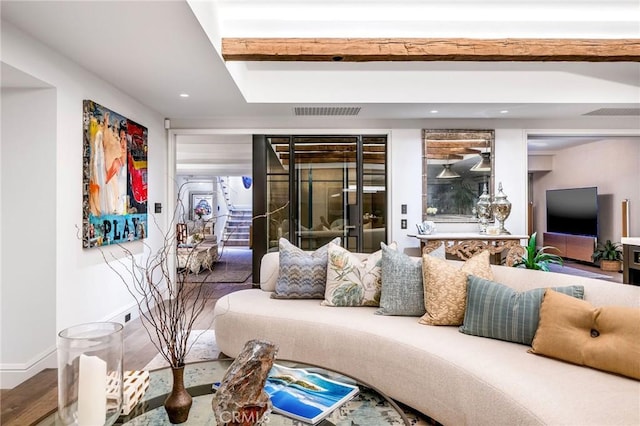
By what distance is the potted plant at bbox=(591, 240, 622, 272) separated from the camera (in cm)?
673

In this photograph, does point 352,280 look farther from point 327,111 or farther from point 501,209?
point 501,209

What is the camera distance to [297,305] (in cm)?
274

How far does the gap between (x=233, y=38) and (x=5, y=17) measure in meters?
1.45

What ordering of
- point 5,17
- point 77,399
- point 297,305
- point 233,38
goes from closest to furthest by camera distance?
point 77,399
point 5,17
point 297,305
point 233,38

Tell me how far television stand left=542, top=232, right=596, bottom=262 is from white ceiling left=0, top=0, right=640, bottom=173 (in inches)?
133

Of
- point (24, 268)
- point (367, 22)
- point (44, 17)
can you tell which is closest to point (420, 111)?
point (367, 22)

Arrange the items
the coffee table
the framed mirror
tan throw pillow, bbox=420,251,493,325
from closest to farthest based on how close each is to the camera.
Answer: the coffee table, tan throw pillow, bbox=420,251,493,325, the framed mirror

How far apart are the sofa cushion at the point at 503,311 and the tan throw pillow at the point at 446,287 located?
0.30 ft

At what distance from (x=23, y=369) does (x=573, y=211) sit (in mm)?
8964

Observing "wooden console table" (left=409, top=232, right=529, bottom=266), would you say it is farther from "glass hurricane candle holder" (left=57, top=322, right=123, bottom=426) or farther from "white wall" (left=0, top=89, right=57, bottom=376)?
"glass hurricane candle holder" (left=57, top=322, right=123, bottom=426)

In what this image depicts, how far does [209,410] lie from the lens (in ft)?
4.66

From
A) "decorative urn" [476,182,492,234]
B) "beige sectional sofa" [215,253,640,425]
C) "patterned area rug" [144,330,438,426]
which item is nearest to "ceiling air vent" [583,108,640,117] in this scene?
"decorative urn" [476,182,492,234]

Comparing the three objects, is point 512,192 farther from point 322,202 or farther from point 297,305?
point 297,305

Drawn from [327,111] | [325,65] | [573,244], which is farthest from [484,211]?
[573,244]
